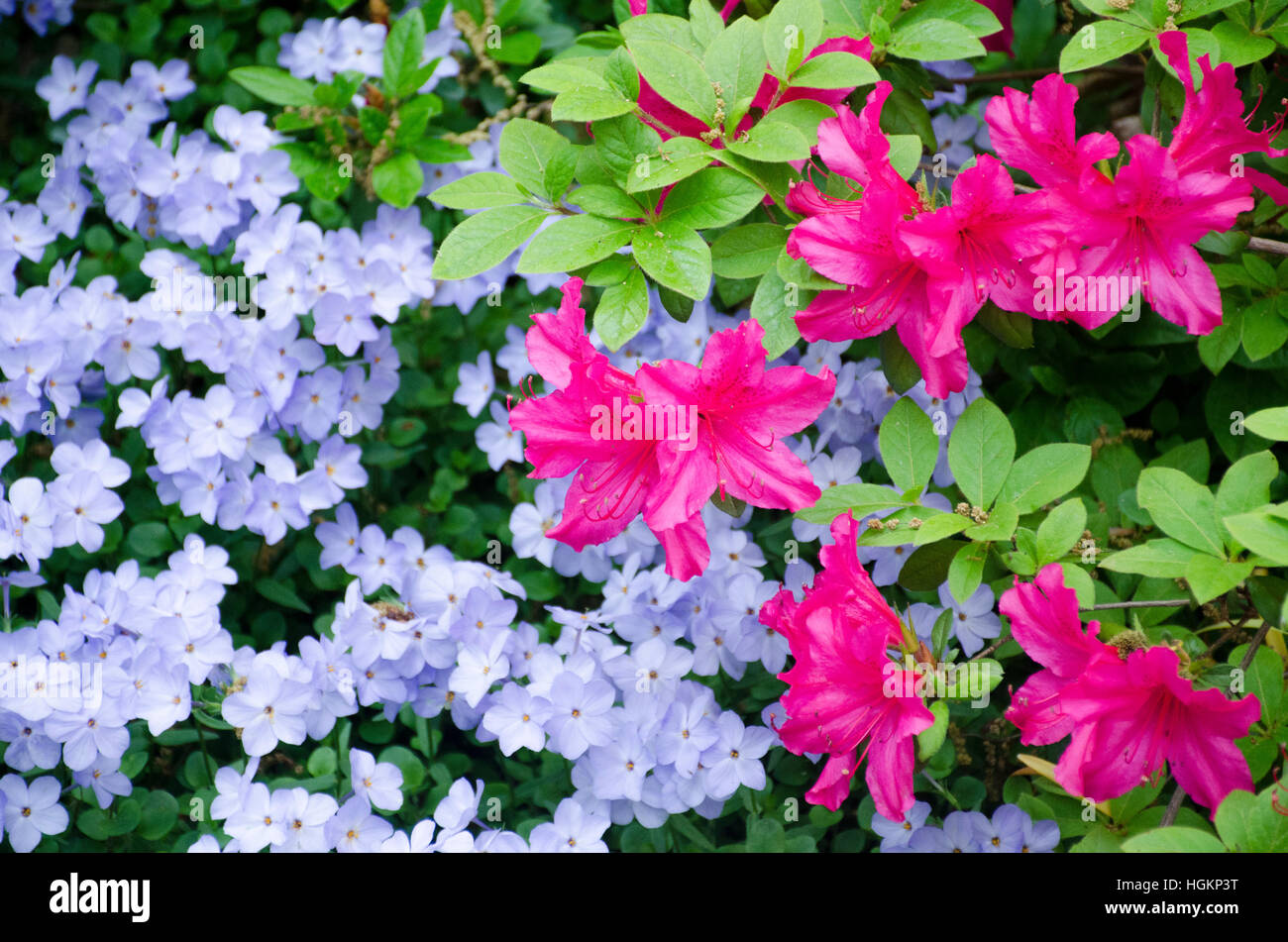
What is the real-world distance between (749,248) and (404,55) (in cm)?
99

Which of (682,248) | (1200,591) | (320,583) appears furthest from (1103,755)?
(320,583)

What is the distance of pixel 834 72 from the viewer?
4.57 feet

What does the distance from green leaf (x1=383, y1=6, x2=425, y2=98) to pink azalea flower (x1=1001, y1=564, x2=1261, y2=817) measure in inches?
57.9

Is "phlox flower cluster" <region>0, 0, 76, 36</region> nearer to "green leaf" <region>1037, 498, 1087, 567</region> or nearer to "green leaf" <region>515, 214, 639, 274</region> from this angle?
"green leaf" <region>515, 214, 639, 274</region>

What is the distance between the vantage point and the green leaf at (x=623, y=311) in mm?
1353

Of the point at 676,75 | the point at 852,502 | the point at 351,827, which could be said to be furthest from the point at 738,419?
the point at 351,827

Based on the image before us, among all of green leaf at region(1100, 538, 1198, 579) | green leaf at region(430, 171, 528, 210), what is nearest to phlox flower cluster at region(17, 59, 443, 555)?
green leaf at region(430, 171, 528, 210)

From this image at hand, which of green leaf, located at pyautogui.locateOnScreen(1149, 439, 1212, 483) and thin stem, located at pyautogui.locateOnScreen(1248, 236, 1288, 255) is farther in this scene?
green leaf, located at pyautogui.locateOnScreen(1149, 439, 1212, 483)

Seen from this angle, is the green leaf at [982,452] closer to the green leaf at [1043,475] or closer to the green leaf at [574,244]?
the green leaf at [1043,475]

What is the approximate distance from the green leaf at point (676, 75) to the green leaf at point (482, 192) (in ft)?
0.81

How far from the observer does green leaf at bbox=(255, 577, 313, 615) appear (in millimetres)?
1900

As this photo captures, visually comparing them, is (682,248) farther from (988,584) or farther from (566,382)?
(988,584)

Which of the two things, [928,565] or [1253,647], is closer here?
[1253,647]

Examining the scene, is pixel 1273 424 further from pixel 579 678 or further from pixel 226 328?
pixel 226 328
